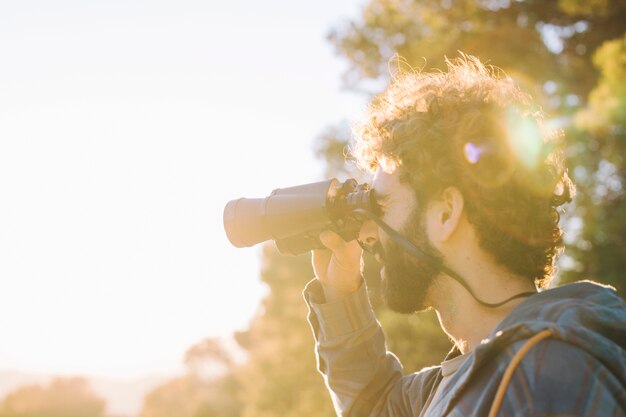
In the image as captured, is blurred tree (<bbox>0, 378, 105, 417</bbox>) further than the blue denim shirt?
Yes

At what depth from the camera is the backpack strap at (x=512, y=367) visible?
4.12 ft

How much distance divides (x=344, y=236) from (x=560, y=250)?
657 millimetres

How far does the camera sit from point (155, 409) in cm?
4662

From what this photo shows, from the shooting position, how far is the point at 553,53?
36.4 ft

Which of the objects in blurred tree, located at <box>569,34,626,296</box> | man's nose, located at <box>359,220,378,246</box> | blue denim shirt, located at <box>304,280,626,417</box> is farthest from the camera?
blurred tree, located at <box>569,34,626,296</box>

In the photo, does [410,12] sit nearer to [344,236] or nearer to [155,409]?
[344,236]

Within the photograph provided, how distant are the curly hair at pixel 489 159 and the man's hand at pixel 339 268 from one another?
14.1 inches

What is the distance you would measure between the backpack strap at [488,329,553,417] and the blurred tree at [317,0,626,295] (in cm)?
773

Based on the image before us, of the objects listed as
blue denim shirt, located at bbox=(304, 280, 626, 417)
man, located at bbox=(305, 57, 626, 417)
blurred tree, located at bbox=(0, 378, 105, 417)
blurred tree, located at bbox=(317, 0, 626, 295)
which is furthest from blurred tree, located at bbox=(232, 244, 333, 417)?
blurred tree, located at bbox=(0, 378, 105, 417)

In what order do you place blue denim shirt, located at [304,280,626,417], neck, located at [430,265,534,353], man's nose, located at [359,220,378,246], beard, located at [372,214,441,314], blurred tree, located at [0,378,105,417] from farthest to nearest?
blurred tree, located at [0,378,105,417] < man's nose, located at [359,220,378,246] < beard, located at [372,214,441,314] < neck, located at [430,265,534,353] < blue denim shirt, located at [304,280,626,417]

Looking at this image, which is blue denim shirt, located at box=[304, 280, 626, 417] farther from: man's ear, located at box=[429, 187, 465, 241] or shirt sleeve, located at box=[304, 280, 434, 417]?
shirt sleeve, located at box=[304, 280, 434, 417]

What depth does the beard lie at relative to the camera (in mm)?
1854

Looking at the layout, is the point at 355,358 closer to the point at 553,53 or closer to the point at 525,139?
the point at 525,139

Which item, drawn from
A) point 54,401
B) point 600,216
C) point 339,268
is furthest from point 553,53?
point 54,401
